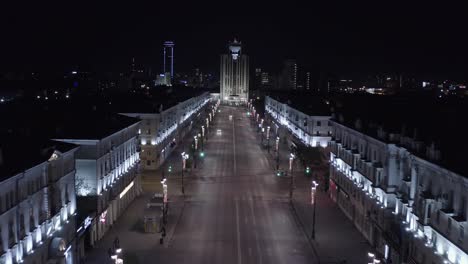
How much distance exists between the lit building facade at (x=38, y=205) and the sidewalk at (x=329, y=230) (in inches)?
662

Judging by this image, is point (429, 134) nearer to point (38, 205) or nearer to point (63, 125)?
point (38, 205)

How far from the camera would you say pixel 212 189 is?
204 feet

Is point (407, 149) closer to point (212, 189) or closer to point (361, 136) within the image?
point (361, 136)

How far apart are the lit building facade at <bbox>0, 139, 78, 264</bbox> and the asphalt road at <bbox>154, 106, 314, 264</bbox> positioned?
23.5ft

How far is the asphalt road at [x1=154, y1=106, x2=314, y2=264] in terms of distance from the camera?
A: 38.5 metres

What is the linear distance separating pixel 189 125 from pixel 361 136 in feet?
287

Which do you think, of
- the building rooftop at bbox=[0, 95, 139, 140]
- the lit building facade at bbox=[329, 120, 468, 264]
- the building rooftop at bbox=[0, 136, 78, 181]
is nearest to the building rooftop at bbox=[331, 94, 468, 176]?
the lit building facade at bbox=[329, 120, 468, 264]

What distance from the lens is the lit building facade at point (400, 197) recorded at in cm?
2730

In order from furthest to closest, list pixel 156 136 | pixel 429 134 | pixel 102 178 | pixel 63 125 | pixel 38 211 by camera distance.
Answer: pixel 156 136, pixel 63 125, pixel 102 178, pixel 429 134, pixel 38 211

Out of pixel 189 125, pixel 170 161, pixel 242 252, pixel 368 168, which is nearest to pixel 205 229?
pixel 242 252

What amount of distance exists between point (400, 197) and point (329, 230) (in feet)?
31.5

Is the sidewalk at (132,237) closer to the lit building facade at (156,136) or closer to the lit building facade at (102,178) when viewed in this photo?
the lit building facade at (102,178)

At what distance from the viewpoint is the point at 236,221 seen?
47938mm

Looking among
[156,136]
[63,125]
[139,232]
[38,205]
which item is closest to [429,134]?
[139,232]
